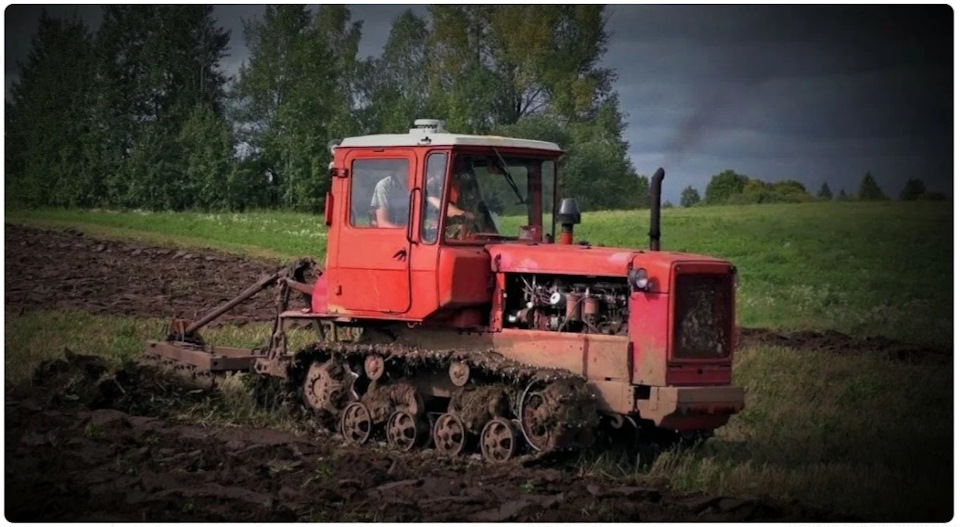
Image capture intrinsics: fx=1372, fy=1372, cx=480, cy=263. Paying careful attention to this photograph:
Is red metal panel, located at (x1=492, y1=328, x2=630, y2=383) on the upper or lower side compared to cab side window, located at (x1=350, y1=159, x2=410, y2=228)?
lower

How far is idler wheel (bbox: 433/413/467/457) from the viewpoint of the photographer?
452 inches

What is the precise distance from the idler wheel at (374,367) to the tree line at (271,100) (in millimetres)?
12070

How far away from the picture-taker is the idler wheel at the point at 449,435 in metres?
11.5

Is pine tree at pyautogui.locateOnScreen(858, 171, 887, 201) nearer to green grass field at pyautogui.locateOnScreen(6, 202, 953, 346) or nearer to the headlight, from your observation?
green grass field at pyautogui.locateOnScreen(6, 202, 953, 346)

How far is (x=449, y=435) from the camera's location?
11570mm

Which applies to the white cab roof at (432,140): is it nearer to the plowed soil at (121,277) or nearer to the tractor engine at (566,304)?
the tractor engine at (566,304)

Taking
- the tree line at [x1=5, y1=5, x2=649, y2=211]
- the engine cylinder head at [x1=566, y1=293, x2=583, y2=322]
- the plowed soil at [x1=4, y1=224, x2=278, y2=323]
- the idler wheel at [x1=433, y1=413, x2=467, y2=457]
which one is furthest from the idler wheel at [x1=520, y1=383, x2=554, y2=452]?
the tree line at [x1=5, y1=5, x2=649, y2=211]

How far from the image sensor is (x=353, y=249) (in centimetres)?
1230

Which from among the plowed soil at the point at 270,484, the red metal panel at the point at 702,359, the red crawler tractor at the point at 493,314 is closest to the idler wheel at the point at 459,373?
the red crawler tractor at the point at 493,314

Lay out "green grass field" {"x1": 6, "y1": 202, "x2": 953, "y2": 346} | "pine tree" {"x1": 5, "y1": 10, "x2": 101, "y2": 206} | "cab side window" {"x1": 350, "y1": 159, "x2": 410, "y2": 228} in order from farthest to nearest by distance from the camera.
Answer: "pine tree" {"x1": 5, "y1": 10, "x2": 101, "y2": 206}, "green grass field" {"x1": 6, "y1": 202, "x2": 953, "y2": 346}, "cab side window" {"x1": 350, "y1": 159, "x2": 410, "y2": 228}

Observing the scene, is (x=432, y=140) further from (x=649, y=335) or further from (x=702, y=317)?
(x=702, y=317)

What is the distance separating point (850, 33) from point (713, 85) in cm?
439

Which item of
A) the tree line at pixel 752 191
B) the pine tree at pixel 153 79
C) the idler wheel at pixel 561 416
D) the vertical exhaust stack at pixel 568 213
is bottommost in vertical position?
the idler wheel at pixel 561 416

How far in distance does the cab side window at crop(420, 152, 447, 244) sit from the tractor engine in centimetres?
78
